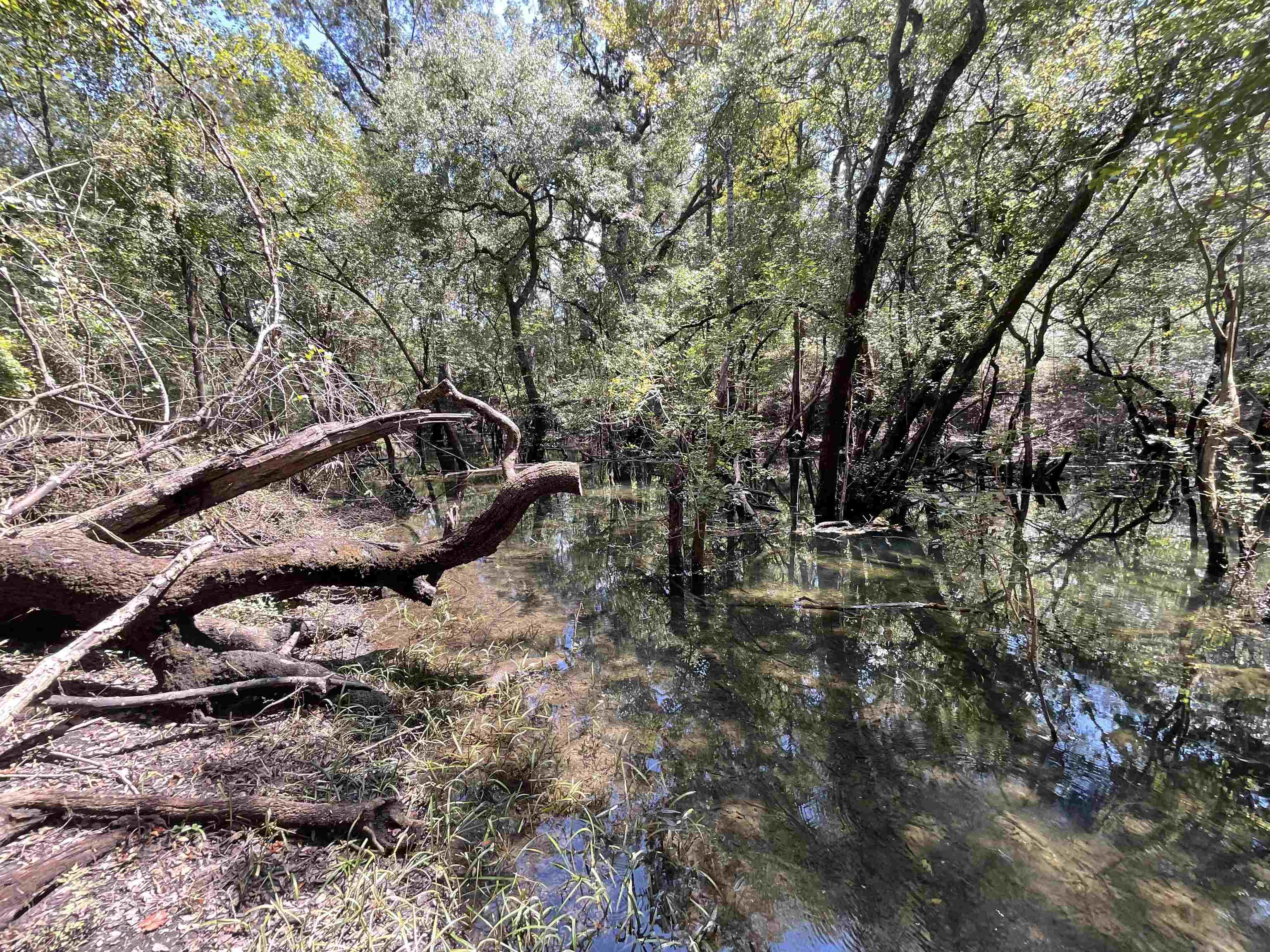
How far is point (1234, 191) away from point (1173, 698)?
4.37 m

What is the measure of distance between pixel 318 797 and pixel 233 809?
0.42 meters

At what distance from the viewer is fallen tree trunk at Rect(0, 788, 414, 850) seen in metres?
2.13

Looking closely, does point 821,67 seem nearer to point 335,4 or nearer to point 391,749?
point 391,749

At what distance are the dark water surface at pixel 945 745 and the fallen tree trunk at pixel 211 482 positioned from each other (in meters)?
2.71

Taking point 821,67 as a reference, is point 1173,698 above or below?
below

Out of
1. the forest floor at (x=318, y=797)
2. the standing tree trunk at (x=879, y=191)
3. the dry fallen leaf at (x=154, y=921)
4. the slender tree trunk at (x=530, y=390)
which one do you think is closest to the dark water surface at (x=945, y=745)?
the forest floor at (x=318, y=797)

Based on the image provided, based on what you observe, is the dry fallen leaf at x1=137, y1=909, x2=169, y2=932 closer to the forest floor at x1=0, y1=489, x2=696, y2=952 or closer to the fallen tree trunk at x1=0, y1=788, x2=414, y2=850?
the forest floor at x1=0, y1=489, x2=696, y2=952

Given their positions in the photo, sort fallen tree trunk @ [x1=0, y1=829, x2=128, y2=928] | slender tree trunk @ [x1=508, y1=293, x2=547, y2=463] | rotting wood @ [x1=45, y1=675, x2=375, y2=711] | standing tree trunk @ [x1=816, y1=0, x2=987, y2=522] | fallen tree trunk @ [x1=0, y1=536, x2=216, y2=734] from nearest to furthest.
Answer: fallen tree trunk @ [x1=0, y1=536, x2=216, y2=734] < fallen tree trunk @ [x1=0, y1=829, x2=128, y2=928] < rotting wood @ [x1=45, y1=675, x2=375, y2=711] < standing tree trunk @ [x1=816, y1=0, x2=987, y2=522] < slender tree trunk @ [x1=508, y1=293, x2=547, y2=463]

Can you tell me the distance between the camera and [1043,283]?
29.1 feet

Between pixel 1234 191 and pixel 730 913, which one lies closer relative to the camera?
pixel 730 913

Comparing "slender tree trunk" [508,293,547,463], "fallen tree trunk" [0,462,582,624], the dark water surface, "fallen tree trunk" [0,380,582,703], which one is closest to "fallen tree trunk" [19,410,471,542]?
"fallen tree trunk" [0,380,582,703]

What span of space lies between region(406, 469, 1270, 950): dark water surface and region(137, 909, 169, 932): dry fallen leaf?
151 cm

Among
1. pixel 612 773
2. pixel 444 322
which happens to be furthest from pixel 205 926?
pixel 444 322

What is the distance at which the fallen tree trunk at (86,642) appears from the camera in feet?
4.62
